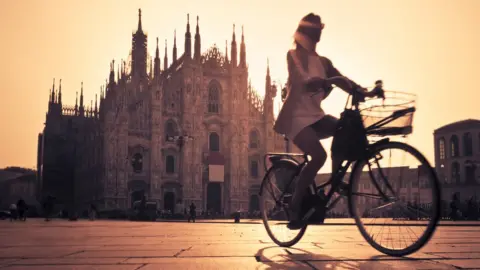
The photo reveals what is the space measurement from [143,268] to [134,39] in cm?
6101

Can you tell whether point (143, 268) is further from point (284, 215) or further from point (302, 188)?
point (284, 215)

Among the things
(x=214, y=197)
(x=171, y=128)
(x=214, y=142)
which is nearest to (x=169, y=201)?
(x=214, y=197)

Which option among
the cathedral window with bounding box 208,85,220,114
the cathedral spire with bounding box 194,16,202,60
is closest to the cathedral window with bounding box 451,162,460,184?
the cathedral window with bounding box 208,85,220,114

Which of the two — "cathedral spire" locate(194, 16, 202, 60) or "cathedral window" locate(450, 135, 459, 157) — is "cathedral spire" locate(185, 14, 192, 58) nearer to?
"cathedral spire" locate(194, 16, 202, 60)

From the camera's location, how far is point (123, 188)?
44.8 metres

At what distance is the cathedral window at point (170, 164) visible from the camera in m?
48.2

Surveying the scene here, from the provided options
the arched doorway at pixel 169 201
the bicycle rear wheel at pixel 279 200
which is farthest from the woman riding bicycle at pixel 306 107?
the arched doorway at pixel 169 201

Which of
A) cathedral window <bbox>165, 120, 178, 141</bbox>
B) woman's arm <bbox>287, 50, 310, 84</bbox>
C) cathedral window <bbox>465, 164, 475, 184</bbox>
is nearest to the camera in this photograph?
woman's arm <bbox>287, 50, 310, 84</bbox>

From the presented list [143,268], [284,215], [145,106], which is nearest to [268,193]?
[284,215]

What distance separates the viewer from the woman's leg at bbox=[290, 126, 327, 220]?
387 centimetres

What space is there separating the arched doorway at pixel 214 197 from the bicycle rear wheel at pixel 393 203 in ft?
154

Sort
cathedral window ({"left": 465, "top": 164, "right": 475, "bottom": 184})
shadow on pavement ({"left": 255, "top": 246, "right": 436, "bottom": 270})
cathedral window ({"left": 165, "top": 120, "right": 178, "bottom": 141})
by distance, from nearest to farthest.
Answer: shadow on pavement ({"left": 255, "top": 246, "right": 436, "bottom": 270}) → cathedral window ({"left": 165, "top": 120, "right": 178, "bottom": 141}) → cathedral window ({"left": 465, "top": 164, "right": 475, "bottom": 184})

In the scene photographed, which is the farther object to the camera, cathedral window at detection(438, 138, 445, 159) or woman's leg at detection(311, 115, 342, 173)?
cathedral window at detection(438, 138, 445, 159)

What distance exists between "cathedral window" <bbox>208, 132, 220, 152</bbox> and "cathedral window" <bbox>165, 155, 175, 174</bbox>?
417 centimetres
